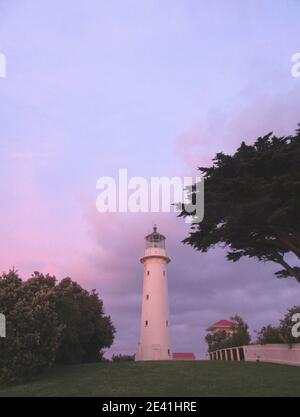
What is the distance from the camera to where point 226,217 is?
23.8 meters

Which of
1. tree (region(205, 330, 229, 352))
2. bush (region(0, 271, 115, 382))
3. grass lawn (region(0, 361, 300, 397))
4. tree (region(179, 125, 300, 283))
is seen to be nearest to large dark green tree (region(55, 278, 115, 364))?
bush (region(0, 271, 115, 382))

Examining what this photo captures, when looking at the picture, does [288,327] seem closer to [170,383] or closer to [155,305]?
[170,383]

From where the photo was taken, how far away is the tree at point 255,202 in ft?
71.6

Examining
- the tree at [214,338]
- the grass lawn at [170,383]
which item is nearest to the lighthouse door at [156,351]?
the grass lawn at [170,383]

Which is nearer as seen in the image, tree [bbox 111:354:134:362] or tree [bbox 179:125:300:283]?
tree [bbox 179:125:300:283]

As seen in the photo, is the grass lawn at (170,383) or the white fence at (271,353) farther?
the white fence at (271,353)

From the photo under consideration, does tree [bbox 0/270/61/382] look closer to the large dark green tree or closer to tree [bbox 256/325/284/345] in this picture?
the large dark green tree

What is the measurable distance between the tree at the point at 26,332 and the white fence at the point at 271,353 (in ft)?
48.1

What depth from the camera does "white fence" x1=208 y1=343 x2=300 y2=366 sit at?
27438 mm

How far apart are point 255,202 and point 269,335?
45.9 feet

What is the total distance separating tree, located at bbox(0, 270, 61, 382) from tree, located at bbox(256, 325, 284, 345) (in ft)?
48.7

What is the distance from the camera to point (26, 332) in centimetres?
A: 2619

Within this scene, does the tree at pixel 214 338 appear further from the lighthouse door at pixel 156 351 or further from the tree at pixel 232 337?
the lighthouse door at pixel 156 351
